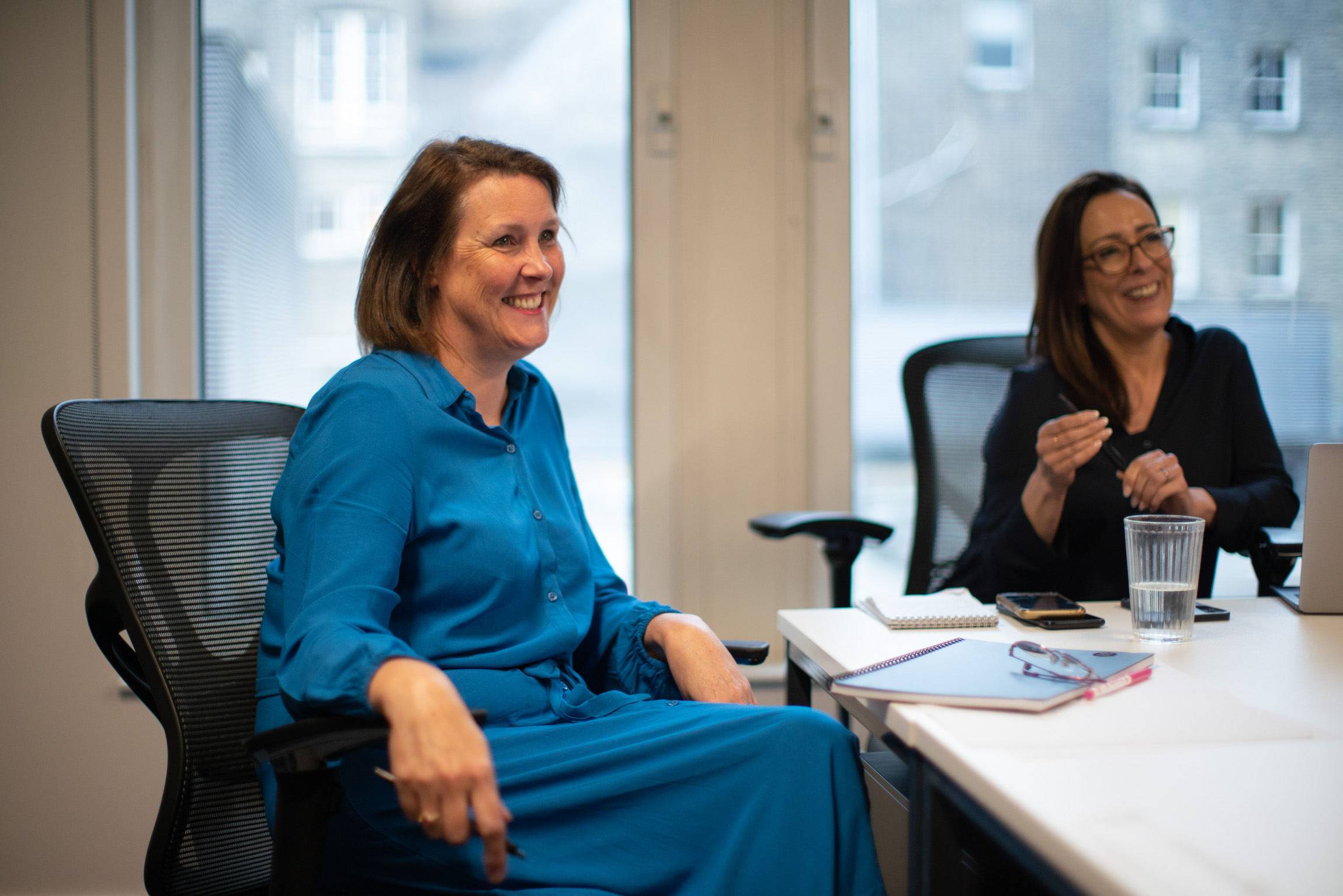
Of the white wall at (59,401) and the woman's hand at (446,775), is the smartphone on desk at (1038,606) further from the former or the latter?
the white wall at (59,401)

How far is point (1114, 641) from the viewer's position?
43.8 inches

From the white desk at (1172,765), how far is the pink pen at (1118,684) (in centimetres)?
1

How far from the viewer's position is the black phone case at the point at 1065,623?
119 centimetres

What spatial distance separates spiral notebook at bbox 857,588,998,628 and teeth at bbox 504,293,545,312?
64cm

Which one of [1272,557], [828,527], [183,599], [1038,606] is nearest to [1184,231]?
[1272,557]

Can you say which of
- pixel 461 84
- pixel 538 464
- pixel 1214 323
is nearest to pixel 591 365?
pixel 461 84

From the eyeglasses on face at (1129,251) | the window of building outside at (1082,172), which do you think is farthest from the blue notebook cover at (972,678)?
the window of building outside at (1082,172)

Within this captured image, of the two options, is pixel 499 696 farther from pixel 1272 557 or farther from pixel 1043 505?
pixel 1272 557

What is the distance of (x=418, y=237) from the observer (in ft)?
4.29

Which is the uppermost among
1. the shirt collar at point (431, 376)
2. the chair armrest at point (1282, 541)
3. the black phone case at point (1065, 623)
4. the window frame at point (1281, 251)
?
the window frame at point (1281, 251)

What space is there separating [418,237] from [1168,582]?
3.63ft

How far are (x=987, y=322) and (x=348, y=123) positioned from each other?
172 centimetres

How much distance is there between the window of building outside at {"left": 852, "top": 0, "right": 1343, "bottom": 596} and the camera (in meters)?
2.37

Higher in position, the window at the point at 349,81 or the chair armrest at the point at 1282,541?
the window at the point at 349,81
